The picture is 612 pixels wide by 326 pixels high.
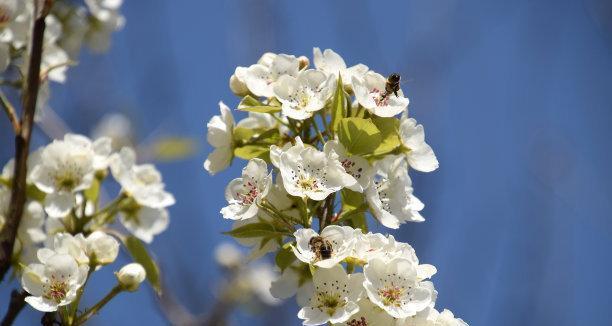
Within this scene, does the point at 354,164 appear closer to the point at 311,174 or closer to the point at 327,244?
the point at 311,174

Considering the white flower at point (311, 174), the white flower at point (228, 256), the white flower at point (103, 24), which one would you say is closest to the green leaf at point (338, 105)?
the white flower at point (311, 174)

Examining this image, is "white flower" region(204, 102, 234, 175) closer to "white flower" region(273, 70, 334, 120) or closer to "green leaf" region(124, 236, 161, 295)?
"white flower" region(273, 70, 334, 120)

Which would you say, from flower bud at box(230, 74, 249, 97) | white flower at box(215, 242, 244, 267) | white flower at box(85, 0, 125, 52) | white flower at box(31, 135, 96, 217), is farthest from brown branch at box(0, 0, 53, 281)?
white flower at box(215, 242, 244, 267)

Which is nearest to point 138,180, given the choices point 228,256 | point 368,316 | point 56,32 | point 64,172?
point 64,172

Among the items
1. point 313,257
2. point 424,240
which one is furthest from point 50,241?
point 424,240

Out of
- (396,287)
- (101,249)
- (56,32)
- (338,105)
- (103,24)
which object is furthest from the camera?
(103,24)

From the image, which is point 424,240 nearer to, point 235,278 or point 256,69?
point 235,278

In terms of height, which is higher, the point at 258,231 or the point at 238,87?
the point at 238,87
